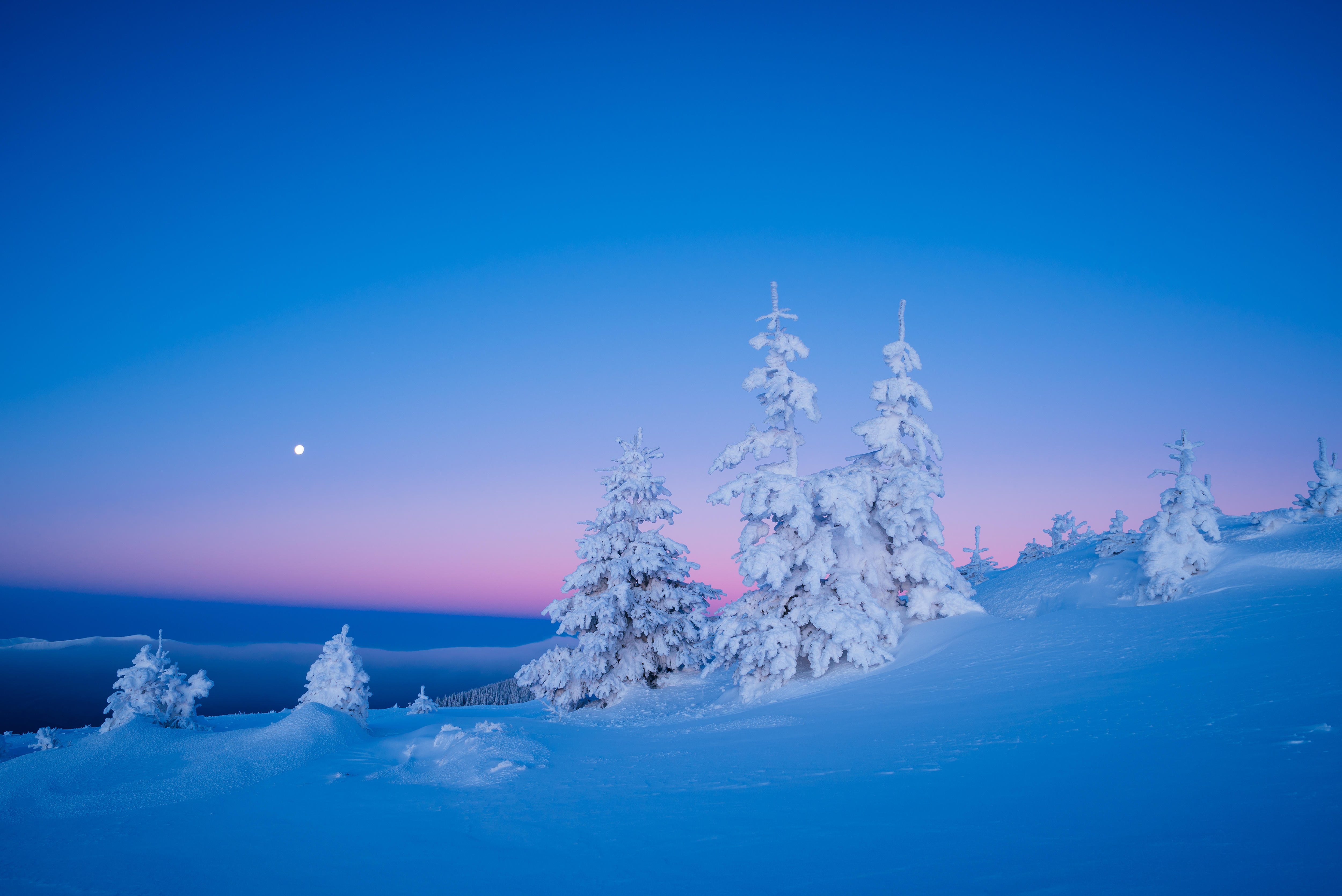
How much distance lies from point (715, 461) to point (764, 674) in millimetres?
6388

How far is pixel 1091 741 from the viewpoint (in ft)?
24.1

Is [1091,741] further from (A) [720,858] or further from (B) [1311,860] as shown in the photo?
(A) [720,858]

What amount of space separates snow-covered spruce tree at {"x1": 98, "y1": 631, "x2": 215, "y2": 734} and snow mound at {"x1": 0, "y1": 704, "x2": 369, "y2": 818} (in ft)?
25.4

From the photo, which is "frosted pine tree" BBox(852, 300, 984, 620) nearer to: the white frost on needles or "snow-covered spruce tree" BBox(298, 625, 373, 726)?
the white frost on needles

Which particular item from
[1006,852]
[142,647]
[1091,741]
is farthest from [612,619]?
[1006,852]

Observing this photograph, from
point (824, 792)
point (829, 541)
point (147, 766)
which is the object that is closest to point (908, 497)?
point (829, 541)

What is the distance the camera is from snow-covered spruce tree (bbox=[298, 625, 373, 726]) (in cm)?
2372

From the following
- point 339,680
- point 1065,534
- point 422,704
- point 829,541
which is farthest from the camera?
point 1065,534

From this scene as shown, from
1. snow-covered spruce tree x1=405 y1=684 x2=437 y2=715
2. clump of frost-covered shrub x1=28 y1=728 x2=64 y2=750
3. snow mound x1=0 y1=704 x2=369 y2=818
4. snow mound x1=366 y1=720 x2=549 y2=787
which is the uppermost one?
snow mound x1=0 y1=704 x2=369 y2=818

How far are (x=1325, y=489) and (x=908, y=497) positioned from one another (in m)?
14.7

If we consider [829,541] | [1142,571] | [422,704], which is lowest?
[422,704]

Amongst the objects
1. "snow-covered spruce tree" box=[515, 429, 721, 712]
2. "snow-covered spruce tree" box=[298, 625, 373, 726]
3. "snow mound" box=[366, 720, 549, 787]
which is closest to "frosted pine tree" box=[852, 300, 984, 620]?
"snow-covered spruce tree" box=[515, 429, 721, 712]

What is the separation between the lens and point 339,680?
2389 cm

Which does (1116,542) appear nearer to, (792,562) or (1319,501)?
(1319,501)
